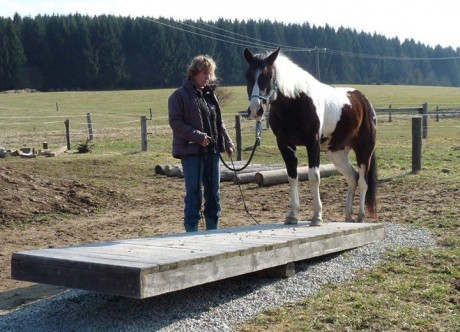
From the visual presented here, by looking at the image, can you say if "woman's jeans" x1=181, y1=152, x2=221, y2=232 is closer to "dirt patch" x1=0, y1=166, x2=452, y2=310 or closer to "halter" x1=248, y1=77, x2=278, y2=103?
"halter" x1=248, y1=77, x2=278, y2=103

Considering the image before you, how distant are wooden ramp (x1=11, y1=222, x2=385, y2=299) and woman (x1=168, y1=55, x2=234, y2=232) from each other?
2.29 ft

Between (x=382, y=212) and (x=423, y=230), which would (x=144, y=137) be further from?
(x=423, y=230)

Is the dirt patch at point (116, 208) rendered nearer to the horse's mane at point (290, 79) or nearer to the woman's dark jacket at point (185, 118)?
the woman's dark jacket at point (185, 118)

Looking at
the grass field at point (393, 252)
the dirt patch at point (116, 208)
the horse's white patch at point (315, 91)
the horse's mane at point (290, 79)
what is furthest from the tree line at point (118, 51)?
the horse's mane at point (290, 79)

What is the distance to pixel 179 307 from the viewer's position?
584 centimetres

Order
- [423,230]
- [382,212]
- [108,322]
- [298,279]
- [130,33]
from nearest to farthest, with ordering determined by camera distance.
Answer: [108,322] < [298,279] < [423,230] < [382,212] < [130,33]

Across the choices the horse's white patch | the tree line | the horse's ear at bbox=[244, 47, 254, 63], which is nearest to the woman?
the horse's ear at bbox=[244, 47, 254, 63]

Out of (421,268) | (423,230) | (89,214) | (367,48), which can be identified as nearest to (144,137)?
(89,214)

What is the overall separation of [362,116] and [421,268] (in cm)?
306

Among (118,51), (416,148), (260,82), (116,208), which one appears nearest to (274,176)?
(416,148)

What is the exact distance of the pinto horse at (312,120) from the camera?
24.7ft

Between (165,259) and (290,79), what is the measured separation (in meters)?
3.18

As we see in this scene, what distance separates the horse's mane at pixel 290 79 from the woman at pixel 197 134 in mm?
721

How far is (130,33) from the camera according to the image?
99.5 metres
